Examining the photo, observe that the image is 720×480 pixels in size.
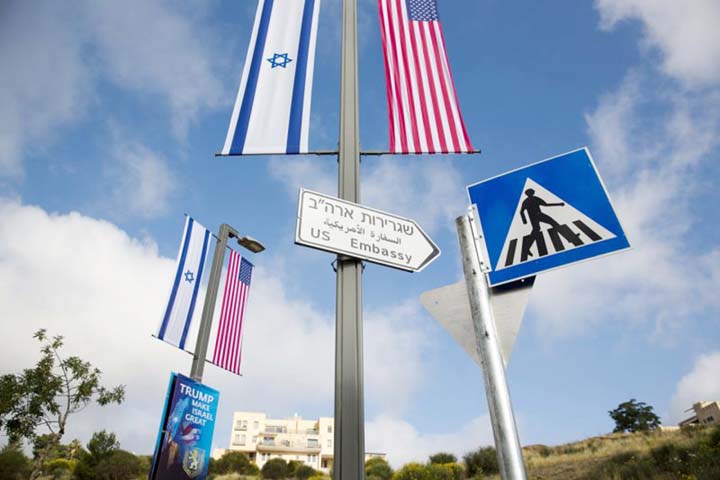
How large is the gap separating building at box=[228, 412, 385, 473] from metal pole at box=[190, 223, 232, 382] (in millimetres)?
60003

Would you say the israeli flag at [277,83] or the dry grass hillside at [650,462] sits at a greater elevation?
the israeli flag at [277,83]

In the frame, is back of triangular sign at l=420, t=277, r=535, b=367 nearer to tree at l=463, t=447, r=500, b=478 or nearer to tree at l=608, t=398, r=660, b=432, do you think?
tree at l=463, t=447, r=500, b=478

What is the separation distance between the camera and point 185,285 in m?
8.42

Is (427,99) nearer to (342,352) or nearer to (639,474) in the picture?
(342,352)

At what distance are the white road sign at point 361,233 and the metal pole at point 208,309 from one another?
5.04 metres

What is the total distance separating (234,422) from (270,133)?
253ft

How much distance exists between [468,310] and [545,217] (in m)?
0.72

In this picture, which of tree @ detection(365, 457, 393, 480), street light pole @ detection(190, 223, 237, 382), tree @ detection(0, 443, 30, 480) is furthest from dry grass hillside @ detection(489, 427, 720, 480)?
tree @ detection(0, 443, 30, 480)

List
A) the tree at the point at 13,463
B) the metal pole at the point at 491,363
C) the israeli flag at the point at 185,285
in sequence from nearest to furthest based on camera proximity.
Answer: the metal pole at the point at 491,363 < the israeli flag at the point at 185,285 < the tree at the point at 13,463

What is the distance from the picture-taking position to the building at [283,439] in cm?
6556

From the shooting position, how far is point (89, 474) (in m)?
30.7

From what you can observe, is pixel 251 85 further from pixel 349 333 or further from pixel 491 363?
pixel 491 363

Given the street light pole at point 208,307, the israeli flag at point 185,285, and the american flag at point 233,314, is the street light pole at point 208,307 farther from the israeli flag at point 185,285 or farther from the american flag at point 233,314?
the american flag at point 233,314

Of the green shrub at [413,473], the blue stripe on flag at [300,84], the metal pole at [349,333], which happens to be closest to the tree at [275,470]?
the green shrub at [413,473]
